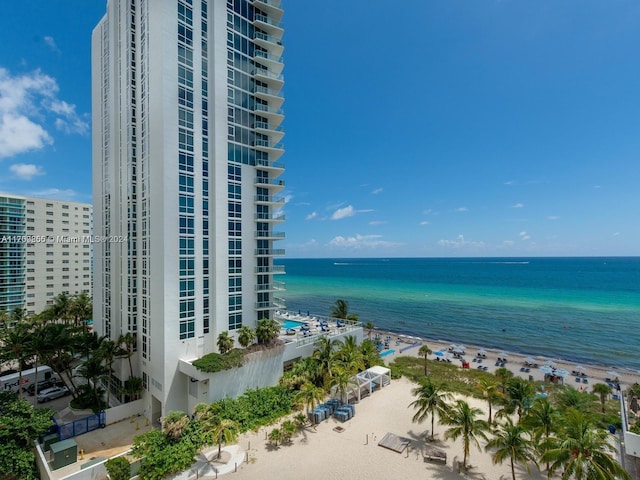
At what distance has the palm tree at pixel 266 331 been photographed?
29875 mm

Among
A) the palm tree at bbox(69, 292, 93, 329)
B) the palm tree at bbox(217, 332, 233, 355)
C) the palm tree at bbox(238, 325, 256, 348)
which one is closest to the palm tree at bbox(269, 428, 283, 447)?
the palm tree at bbox(217, 332, 233, 355)

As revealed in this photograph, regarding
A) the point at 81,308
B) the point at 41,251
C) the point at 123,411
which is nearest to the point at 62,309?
the point at 81,308

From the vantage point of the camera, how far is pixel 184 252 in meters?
27.1

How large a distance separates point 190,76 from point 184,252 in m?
16.2

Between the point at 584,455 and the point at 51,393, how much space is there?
44778 mm

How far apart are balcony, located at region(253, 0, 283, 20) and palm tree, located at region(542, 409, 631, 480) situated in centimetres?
4280

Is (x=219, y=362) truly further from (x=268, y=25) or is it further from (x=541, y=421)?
(x=268, y=25)

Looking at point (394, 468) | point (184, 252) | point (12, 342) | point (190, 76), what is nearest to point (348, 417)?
point (394, 468)

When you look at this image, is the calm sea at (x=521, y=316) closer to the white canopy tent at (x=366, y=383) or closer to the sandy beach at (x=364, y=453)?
the white canopy tent at (x=366, y=383)

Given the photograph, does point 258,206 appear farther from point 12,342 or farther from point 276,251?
point 12,342

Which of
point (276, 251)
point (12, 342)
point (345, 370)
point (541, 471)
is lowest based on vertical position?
point (541, 471)

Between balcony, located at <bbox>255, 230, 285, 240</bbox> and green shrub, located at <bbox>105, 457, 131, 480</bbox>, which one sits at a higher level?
balcony, located at <bbox>255, 230, 285, 240</bbox>

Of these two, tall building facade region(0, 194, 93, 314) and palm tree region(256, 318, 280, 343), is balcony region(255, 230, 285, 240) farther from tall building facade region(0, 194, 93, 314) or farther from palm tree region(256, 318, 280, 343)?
tall building facade region(0, 194, 93, 314)

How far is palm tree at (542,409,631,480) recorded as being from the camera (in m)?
12.9
